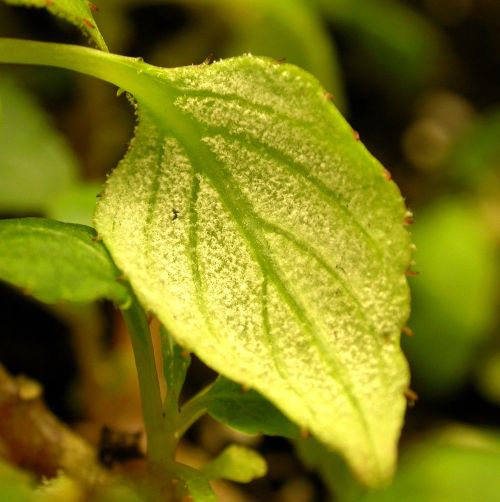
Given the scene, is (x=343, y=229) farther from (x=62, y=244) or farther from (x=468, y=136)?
(x=468, y=136)

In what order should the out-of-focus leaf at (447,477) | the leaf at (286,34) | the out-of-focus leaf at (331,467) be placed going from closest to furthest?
the out-of-focus leaf at (331,467) < the out-of-focus leaf at (447,477) < the leaf at (286,34)

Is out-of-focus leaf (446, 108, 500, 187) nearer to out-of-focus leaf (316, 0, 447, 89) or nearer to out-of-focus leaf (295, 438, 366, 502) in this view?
out-of-focus leaf (316, 0, 447, 89)

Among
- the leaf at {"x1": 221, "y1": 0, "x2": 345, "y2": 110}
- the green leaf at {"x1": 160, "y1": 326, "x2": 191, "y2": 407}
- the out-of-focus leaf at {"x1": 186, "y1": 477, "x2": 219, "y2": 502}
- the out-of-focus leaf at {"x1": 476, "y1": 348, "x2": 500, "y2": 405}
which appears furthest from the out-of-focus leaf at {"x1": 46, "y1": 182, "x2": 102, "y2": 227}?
the out-of-focus leaf at {"x1": 476, "y1": 348, "x2": 500, "y2": 405}

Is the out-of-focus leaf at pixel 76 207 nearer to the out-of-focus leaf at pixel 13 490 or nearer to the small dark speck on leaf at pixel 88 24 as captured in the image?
the small dark speck on leaf at pixel 88 24

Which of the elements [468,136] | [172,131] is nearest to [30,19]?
[468,136]

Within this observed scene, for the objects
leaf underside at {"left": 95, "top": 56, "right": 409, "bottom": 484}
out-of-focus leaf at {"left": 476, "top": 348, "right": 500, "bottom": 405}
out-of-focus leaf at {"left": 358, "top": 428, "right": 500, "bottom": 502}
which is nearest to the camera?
leaf underside at {"left": 95, "top": 56, "right": 409, "bottom": 484}

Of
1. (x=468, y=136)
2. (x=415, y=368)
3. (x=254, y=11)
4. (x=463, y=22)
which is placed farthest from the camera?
(x=463, y=22)

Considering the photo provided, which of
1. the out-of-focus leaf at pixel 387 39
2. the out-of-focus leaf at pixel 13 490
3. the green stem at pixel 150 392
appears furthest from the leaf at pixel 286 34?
the out-of-focus leaf at pixel 13 490
